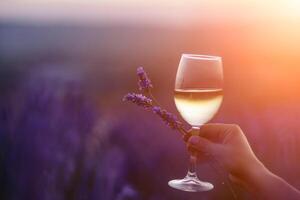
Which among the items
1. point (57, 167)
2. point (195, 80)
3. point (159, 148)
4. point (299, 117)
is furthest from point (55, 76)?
point (299, 117)

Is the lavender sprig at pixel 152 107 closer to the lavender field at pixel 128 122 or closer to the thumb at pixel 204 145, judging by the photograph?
the thumb at pixel 204 145

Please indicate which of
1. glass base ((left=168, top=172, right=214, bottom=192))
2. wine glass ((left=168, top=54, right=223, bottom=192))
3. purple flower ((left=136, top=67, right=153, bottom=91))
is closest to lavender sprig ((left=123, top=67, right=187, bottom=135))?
purple flower ((left=136, top=67, right=153, bottom=91))

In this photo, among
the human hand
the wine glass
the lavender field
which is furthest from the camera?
the lavender field

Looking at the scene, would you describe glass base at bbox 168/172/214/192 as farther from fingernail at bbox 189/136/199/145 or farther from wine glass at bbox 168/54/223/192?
fingernail at bbox 189/136/199/145

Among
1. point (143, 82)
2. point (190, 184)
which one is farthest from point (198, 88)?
point (190, 184)

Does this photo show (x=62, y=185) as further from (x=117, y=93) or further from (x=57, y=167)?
(x=117, y=93)

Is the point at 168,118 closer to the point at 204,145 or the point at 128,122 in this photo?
the point at 204,145

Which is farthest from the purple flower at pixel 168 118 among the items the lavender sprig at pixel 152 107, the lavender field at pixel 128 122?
the lavender field at pixel 128 122
